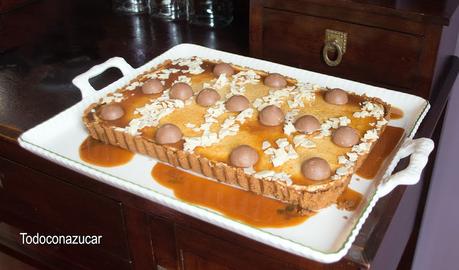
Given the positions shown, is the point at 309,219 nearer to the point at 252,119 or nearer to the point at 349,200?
the point at 349,200

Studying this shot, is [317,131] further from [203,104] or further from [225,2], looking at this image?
[225,2]

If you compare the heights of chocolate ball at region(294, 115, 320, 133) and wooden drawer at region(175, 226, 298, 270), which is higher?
chocolate ball at region(294, 115, 320, 133)

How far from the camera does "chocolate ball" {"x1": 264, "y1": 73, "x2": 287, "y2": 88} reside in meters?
0.81

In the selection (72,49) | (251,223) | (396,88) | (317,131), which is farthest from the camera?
(72,49)

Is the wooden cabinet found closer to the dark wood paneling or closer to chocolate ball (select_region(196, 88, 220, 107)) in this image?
chocolate ball (select_region(196, 88, 220, 107))

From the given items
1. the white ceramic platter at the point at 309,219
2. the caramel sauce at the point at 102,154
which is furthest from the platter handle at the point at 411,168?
the caramel sauce at the point at 102,154

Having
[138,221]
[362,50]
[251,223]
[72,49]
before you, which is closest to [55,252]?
[138,221]

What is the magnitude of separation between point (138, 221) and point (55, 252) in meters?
0.31

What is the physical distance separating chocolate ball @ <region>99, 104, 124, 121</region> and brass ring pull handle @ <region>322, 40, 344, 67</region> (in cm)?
35

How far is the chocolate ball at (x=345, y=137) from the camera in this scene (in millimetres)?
677

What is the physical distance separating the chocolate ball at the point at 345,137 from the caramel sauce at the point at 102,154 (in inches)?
11.1

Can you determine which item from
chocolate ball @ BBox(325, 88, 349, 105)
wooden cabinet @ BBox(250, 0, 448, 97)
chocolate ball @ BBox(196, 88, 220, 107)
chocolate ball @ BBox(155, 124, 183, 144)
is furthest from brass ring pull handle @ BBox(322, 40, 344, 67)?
chocolate ball @ BBox(155, 124, 183, 144)

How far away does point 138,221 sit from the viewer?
76cm

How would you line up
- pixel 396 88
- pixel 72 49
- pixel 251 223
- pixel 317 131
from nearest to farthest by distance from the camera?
pixel 251 223
pixel 317 131
pixel 396 88
pixel 72 49
